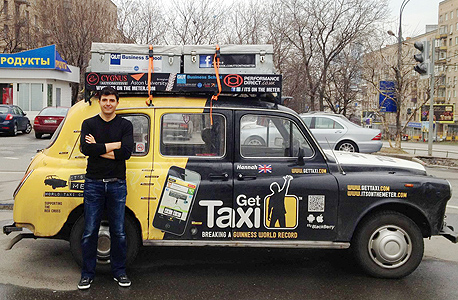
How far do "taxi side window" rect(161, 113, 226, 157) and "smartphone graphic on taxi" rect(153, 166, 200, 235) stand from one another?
0.88 feet

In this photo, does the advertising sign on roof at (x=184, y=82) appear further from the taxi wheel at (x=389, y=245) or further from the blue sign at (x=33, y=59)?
the blue sign at (x=33, y=59)

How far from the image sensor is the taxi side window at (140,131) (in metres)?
4.94

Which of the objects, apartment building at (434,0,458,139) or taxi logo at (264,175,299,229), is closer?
taxi logo at (264,175,299,229)

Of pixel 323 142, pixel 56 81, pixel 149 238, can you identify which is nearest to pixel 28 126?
pixel 56 81

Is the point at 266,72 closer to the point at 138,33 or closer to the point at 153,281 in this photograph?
the point at 153,281

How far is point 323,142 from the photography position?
50.2ft

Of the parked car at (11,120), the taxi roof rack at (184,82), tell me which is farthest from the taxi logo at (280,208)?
the parked car at (11,120)

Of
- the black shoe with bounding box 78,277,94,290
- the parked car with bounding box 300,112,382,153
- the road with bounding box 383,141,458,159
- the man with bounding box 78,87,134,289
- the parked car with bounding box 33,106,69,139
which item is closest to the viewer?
the man with bounding box 78,87,134,289

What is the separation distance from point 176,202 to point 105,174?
799 millimetres

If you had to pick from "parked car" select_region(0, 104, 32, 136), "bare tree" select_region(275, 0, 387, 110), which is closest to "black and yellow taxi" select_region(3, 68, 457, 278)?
"parked car" select_region(0, 104, 32, 136)

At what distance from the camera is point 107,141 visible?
4.50 metres

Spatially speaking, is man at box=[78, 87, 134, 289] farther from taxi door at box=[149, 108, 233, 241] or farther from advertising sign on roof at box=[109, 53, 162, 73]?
advertising sign on roof at box=[109, 53, 162, 73]

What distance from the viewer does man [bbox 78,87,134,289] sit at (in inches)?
176

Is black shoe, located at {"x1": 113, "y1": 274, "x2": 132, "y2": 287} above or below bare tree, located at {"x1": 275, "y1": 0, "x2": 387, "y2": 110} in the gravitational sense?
below
